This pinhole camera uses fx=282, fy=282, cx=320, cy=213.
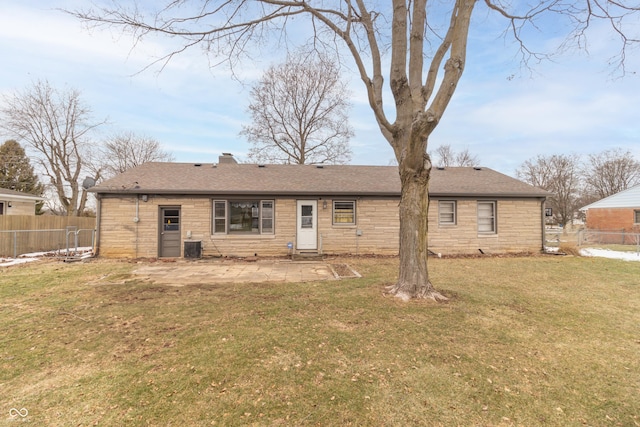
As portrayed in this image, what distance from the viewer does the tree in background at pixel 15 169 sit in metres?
24.5

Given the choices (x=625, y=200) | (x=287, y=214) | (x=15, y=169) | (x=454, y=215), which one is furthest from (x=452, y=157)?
(x=15, y=169)

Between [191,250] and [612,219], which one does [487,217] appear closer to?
[191,250]

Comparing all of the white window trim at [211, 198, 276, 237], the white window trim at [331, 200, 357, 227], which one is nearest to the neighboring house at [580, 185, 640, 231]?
the white window trim at [331, 200, 357, 227]

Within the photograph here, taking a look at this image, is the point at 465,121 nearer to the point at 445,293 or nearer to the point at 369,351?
the point at 445,293

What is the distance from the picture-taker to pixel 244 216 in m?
11.4

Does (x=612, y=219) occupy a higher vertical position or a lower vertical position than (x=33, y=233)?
higher

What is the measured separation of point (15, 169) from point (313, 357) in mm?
34952

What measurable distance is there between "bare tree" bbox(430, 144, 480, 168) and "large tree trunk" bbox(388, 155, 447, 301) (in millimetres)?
36356

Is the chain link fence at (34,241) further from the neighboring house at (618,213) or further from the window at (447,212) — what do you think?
the neighboring house at (618,213)

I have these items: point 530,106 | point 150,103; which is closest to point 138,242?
point 150,103

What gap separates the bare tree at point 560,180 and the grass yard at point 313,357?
32.4m

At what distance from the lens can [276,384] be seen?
112 inches

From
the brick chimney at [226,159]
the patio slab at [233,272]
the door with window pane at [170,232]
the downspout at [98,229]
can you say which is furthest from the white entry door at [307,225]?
the downspout at [98,229]

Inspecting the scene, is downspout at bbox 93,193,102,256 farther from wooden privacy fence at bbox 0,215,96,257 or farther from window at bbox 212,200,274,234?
window at bbox 212,200,274,234
